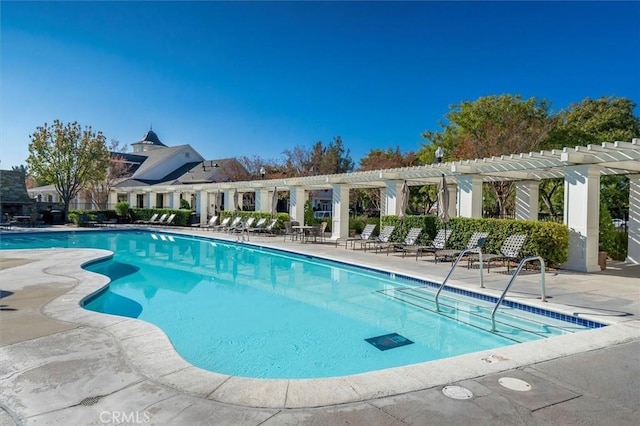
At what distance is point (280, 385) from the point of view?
11.9 ft

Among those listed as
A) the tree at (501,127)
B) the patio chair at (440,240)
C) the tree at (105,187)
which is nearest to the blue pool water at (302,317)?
the patio chair at (440,240)

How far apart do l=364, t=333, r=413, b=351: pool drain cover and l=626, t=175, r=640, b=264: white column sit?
10.5 m

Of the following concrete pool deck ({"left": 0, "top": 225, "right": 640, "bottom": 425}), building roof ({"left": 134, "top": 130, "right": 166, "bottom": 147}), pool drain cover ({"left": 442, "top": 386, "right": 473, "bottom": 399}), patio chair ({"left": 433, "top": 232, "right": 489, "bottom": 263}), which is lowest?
concrete pool deck ({"left": 0, "top": 225, "right": 640, "bottom": 425})

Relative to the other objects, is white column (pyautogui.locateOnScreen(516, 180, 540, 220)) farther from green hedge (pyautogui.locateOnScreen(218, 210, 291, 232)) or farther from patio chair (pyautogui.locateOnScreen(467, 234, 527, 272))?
green hedge (pyautogui.locateOnScreen(218, 210, 291, 232))

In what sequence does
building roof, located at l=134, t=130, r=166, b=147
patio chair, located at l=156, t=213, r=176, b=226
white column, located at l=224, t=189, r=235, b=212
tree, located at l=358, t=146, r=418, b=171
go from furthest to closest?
building roof, located at l=134, t=130, r=166, b=147 < tree, located at l=358, t=146, r=418, b=171 < patio chair, located at l=156, t=213, r=176, b=226 < white column, located at l=224, t=189, r=235, b=212

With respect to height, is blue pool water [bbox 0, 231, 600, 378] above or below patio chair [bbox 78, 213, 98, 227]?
below

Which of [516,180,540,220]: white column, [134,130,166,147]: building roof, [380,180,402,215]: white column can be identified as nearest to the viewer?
[516,180,540,220]: white column

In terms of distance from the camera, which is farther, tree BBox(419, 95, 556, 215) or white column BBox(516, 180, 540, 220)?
tree BBox(419, 95, 556, 215)

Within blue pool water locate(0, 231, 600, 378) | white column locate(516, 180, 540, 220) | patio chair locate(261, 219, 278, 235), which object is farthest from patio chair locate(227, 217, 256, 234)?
white column locate(516, 180, 540, 220)

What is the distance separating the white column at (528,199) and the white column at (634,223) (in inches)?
125

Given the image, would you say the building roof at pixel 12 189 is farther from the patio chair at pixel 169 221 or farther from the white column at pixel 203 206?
the white column at pixel 203 206

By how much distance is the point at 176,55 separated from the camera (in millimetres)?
15336

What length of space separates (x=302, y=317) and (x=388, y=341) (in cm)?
200

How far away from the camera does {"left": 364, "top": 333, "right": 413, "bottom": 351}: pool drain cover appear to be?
19.7 ft
